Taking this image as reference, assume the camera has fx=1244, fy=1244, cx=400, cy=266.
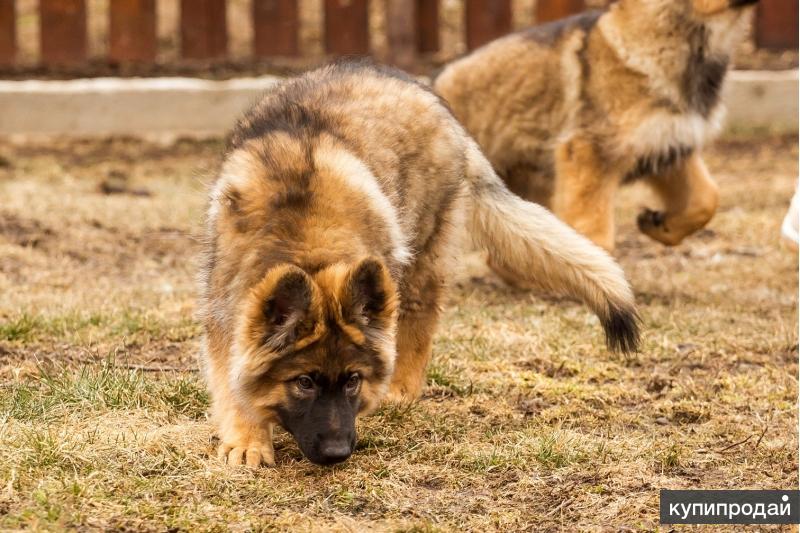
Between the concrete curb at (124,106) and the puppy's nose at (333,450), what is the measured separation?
22.9 feet

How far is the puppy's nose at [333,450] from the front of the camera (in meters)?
4.09

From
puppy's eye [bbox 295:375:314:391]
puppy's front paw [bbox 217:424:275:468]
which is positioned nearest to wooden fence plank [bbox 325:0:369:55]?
puppy's front paw [bbox 217:424:275:468]

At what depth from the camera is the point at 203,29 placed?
1155 cm

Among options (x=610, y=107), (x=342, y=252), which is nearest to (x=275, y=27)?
(x=610, y=107)

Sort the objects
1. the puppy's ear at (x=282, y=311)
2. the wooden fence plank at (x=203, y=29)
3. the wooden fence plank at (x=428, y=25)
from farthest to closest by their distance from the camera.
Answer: the wooden fence plank at (x=428, y=25)
the wooden fence plank at (x=203, y=29)
the puppy's ear at (x=282, y=311)

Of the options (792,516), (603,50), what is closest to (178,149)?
(603,50)

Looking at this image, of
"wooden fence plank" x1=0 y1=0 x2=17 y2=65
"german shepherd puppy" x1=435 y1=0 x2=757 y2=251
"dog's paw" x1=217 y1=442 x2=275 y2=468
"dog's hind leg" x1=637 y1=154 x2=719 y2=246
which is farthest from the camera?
"wooden fence plank" x1=0 y1=0 x2=17 y2=65

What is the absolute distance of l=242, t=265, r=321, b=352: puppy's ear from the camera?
3.98 m

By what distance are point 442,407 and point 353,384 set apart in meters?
0.94

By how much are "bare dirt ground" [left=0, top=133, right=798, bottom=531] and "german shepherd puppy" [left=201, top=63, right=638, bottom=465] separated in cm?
26

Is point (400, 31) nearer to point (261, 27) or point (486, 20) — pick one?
point (486, 20)

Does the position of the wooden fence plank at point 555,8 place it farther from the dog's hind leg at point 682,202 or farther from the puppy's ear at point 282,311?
the puppy's ear at point 282,311

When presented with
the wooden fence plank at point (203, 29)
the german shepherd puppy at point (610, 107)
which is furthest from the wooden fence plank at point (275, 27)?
the german shepherd puppy at point (610, 107)

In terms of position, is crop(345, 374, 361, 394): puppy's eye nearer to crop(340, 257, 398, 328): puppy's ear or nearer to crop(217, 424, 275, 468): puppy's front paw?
crop(340, 257, 398, 328): puppy's ear
